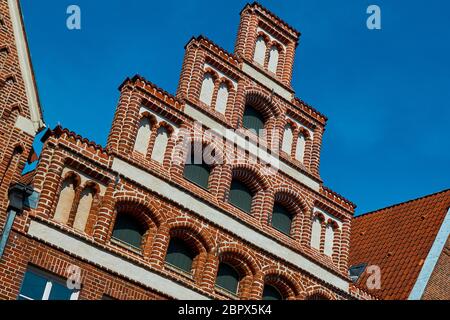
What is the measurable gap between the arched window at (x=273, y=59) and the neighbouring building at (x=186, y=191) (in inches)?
1.7

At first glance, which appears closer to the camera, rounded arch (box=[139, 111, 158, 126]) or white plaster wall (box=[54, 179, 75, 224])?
white plaster wall (box=[54, 179, 75, 224])

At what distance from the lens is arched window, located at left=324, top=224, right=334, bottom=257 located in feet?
59.6

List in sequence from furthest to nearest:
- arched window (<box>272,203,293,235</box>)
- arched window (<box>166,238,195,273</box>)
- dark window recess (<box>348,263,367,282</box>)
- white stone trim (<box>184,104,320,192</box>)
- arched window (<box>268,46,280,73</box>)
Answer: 1. dark window recess (<box>348,263,367,282</box>)
2. arched window (<box>268,46,280,73</box>)
3. arched window (<box>272,203,293,235</box>)
4. white stone trim (<box>184,104,320,192</box>)
5. arched window (<box>166,238,195,273</box>)

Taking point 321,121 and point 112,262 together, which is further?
point 321,121

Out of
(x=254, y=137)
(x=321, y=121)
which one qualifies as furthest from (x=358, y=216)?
(x=254, y=137)

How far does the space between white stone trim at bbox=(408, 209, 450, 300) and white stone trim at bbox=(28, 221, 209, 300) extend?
23.7 feet

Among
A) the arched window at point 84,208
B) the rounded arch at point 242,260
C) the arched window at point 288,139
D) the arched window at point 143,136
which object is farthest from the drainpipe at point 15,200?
the arched window at point 288,139

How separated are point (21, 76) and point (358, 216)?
611 inches

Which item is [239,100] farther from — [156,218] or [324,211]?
[156,218]

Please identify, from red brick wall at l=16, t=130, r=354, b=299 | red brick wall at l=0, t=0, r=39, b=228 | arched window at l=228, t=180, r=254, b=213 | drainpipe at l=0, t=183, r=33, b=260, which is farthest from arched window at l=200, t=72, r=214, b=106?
drainpipe at l=0, t=183, r=33, b=260

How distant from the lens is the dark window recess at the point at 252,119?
18766 millimetres

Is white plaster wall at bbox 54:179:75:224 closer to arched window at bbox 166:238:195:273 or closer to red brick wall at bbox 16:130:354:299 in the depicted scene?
red brick wall at bbox 16:130:354:299

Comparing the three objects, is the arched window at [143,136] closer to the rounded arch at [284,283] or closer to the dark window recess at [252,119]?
the dark window recess at [252,119]
